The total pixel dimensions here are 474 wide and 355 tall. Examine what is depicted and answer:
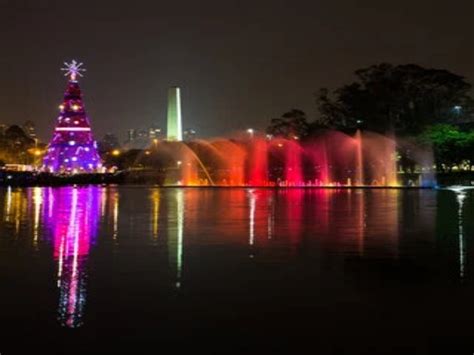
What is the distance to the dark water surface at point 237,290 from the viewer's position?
715cm

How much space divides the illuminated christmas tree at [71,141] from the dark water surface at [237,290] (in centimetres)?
6928

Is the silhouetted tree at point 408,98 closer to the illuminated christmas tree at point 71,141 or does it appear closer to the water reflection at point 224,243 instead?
the illuminated christmas tree at point 71,141

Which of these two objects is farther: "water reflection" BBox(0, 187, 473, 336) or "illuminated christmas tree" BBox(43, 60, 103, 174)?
"illuminated christmas tree" BBox(43, 60, 103, 174)

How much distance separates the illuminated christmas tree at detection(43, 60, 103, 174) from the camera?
85625 mm

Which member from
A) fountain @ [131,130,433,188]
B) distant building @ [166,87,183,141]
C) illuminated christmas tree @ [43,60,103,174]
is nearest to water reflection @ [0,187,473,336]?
fountain @ [131,130,433,188]

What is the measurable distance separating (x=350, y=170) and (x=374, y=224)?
51597mm

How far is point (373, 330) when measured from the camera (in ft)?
24.7

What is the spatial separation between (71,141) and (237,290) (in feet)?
260

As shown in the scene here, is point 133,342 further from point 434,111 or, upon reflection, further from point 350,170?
point 434,111

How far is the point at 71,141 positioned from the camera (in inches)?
3376

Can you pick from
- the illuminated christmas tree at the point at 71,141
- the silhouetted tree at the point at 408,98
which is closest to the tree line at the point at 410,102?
the silhouetted tree at the point at 408,98

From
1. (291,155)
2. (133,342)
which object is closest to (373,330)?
(133,342)

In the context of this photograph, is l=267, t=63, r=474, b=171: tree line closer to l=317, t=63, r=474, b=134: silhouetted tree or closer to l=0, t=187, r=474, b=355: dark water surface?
l=317, t=63, r=474, b=134: silhouetted tree

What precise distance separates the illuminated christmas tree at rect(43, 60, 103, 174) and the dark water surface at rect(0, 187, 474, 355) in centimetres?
6928
